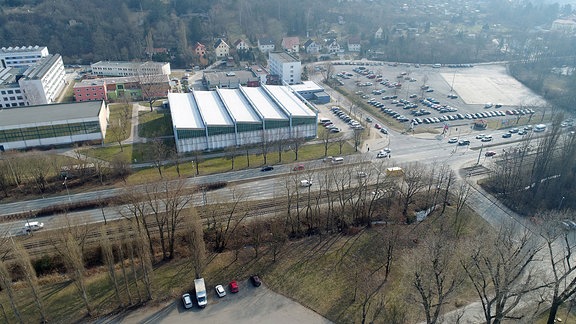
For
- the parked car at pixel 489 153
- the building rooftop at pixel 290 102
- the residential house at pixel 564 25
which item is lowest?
the parked car at pixel 489 153

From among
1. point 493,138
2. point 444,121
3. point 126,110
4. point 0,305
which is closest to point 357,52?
point 444,121

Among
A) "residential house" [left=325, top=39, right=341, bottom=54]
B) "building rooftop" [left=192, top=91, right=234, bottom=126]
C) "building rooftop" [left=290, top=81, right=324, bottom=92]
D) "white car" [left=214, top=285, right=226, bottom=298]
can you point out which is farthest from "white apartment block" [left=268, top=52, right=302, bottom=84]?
"white car" [left=214, top=285, right=226, bottom=298]

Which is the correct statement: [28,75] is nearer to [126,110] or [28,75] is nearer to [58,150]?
[126,110]

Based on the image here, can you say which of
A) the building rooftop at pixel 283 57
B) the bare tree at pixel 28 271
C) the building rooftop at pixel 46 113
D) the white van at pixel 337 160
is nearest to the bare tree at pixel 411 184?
the white van at pixel 337 160

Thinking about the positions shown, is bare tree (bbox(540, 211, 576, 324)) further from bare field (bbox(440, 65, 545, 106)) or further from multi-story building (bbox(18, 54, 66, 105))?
multi-story building (bbox(18, 54, 66, 105))

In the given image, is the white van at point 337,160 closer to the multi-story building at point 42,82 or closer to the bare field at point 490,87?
the bare field at point 490,87

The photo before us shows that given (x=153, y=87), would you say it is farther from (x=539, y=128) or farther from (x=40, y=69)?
(x=539, y=128)
